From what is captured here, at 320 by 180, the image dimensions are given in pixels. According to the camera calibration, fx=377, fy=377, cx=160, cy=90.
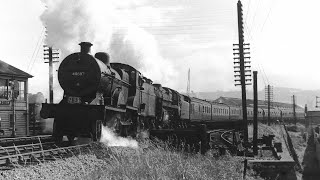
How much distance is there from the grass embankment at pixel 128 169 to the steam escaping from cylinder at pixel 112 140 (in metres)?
2.45

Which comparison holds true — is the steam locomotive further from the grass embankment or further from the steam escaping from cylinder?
the grass embankment

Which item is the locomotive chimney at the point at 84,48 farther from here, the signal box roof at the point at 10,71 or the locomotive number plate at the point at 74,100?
the signal box roof at the point at 10,71

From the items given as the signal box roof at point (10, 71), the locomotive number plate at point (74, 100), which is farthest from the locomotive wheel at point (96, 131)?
the signal box roof at point (10, 71)

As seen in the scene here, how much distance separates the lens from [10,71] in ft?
83.4

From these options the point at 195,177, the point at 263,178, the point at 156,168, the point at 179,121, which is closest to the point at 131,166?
the point at 156,168

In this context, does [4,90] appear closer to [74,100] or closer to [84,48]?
[84,48]

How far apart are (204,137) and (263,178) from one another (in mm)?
2495

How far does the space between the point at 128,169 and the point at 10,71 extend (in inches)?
Answer: 784

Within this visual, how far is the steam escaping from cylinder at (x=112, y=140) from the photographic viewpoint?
13.3m

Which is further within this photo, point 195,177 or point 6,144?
point 6,144

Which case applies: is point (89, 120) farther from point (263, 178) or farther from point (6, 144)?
point (263, 178)

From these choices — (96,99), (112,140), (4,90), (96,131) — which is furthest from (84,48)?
(4,90)

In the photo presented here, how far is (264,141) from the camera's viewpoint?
1634cm

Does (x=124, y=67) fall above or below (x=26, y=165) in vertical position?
above
